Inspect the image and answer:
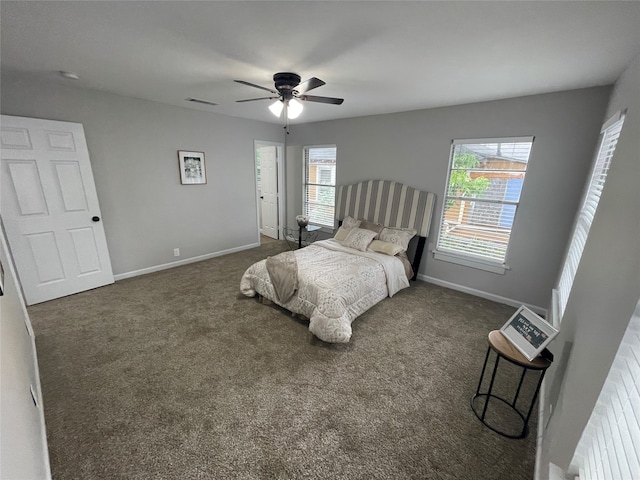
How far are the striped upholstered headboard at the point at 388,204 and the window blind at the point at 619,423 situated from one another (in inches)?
116

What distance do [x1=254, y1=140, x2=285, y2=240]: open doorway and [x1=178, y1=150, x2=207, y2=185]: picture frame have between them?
Answer: 4.21ft

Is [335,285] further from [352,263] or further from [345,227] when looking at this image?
[345,227]

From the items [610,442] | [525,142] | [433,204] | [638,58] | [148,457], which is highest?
[638,58]

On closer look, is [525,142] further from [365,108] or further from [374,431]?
[374,431]

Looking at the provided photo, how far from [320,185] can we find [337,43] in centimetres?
333

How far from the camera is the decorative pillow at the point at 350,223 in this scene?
4.21 m

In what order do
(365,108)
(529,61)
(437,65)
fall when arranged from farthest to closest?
(365,108) < (437,65) < (529,61)

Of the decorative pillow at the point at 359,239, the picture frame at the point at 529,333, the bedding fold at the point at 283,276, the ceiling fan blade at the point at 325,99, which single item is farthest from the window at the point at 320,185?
the picture frame at the point at 529,333

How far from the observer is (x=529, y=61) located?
1962mm

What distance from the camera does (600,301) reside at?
3.84ft

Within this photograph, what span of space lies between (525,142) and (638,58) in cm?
124

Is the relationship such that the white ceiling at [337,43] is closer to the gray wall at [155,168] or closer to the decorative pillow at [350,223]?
the gray wall at [155,168]

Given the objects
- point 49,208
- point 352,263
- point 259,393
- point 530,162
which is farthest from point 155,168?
point 530,162

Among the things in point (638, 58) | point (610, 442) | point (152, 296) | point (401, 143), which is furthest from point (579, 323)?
point (152, 296)
